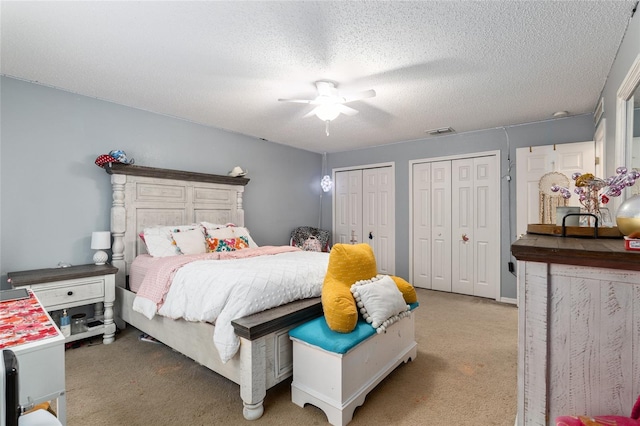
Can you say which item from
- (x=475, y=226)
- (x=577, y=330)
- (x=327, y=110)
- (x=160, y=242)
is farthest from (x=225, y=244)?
(x=475, y=226)

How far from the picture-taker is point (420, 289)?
16.0 feet

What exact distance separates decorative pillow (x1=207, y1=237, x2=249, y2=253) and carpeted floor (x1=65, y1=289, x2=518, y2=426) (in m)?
1.05

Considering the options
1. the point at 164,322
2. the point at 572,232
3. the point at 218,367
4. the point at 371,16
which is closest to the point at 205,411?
the point at 218,367

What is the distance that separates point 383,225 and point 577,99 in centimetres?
296

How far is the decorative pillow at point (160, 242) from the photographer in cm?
315

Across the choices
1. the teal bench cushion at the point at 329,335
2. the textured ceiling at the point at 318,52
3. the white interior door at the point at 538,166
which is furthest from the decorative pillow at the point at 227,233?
the white interior door at the point at 538,166

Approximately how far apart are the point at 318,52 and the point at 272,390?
238 centimetres

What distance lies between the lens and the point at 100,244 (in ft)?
9.80

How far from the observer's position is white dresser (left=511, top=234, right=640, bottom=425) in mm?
884

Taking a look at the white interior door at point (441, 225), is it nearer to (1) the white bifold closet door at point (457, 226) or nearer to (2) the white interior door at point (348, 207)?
(1) the white bifold closet door at point (457, 226)

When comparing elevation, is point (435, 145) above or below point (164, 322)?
above

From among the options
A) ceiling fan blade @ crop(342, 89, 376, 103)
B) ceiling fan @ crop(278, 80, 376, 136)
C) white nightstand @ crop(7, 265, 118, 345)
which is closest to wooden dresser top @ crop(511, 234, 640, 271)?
ceiling fan blade @ crop(342, 89, 376, 103)

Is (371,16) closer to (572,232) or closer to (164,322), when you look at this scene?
(572,232)

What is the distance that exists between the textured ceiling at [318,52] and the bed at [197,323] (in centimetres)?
86
